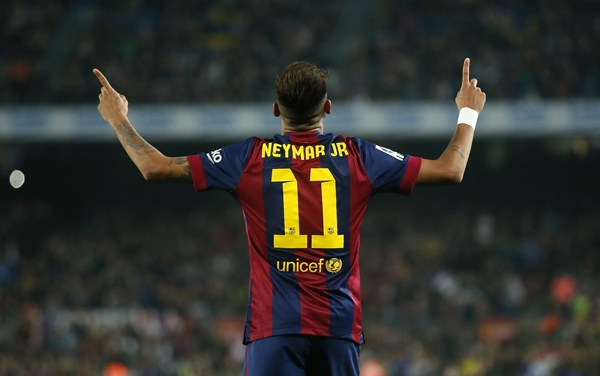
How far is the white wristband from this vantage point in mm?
3312

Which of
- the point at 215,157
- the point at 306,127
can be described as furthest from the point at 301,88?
the point at 215,157

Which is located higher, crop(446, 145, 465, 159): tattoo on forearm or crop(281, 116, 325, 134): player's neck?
crop(281, 116, 325, 134): player's neck

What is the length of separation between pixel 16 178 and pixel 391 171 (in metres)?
19.0

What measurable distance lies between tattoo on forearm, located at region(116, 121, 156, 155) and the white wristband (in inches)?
45.2

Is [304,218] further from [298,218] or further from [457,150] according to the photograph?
[457,150]

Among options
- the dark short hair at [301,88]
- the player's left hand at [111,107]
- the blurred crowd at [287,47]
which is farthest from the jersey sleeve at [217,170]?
the blurred crowd at [287,47]

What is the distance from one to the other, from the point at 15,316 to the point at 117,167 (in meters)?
6.18

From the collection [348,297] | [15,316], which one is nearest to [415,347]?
[15,316]

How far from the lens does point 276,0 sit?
21.5m

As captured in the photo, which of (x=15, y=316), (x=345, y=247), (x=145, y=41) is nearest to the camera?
(x=345, y=247)

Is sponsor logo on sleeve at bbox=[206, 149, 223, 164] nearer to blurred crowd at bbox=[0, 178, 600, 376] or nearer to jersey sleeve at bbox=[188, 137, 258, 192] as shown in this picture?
jersey sleeve at bbox=[188, 137, 258, 192]

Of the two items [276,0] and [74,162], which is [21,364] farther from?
[276,0]

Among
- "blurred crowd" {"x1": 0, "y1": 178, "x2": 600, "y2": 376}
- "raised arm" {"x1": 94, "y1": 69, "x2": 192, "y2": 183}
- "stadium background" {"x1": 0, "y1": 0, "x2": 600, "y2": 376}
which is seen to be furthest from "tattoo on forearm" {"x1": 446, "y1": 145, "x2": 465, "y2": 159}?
"stadium background" {"x1": 0, "y1": 0, "x2": 600, "y2": 376}

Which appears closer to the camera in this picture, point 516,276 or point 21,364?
point 21,364
